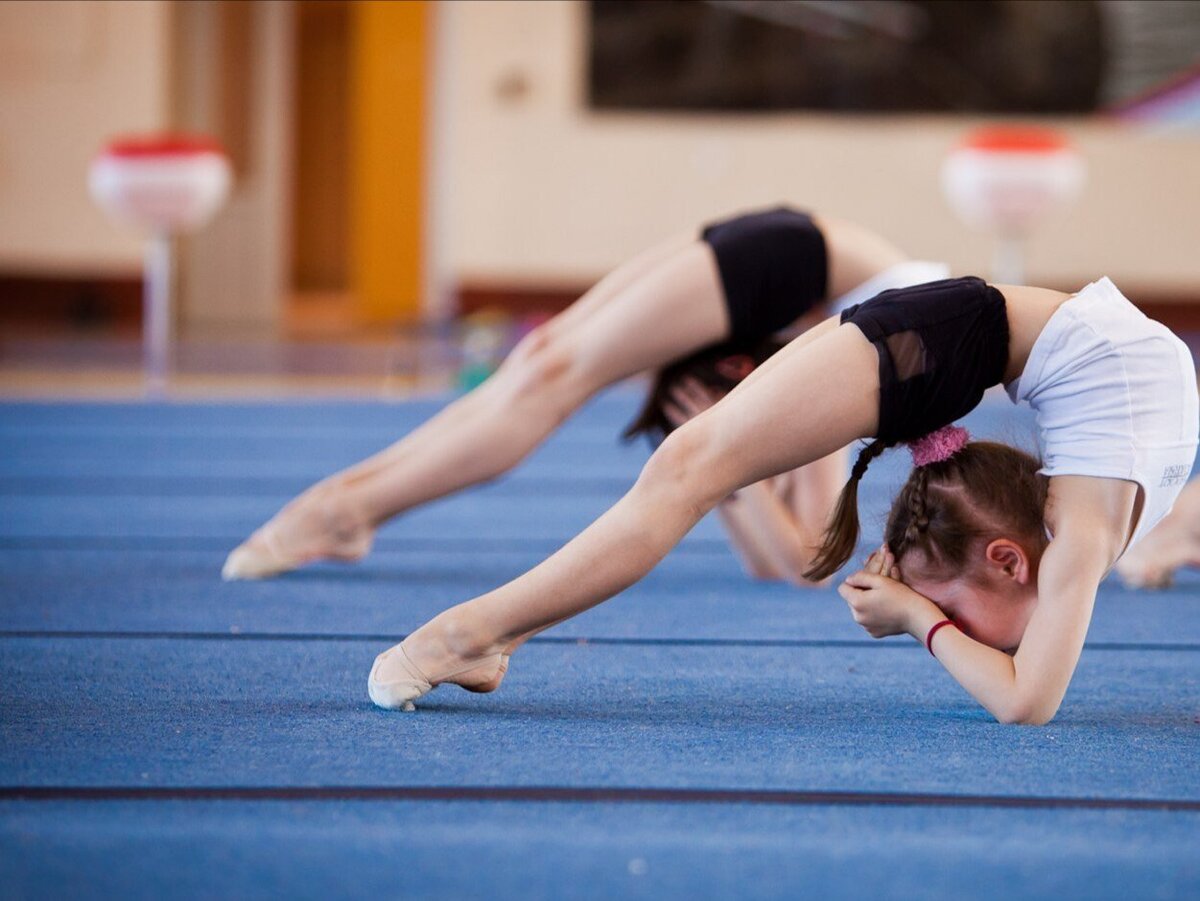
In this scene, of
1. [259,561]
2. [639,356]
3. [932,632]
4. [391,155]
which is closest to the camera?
[932,632]

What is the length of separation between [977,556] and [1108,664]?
500mm

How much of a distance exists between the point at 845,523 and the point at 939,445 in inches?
5.5

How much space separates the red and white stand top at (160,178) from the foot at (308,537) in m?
3.57

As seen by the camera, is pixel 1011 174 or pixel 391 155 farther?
pixel 391 155

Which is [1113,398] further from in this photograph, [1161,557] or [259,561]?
[259,561]

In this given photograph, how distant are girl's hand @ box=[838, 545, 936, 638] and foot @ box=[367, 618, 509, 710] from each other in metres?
0.39

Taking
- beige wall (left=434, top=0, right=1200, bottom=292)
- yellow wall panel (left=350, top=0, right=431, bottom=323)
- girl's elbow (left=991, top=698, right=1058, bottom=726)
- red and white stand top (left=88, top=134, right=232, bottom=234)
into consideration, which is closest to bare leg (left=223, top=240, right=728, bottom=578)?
girl's elbow (left=991, top=698, right=1058, bottom=726)

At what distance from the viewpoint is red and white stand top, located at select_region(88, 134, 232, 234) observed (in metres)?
5.85

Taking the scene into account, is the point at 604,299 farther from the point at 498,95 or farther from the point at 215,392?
the point at 498,95

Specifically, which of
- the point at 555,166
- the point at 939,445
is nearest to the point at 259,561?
the point at 939,445

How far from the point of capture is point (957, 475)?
1719mm

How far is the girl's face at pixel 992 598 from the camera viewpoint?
5.57ft

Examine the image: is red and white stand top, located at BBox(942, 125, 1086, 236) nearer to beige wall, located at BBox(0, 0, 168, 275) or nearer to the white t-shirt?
the white t-shirt

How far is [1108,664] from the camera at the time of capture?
6.86 ft
